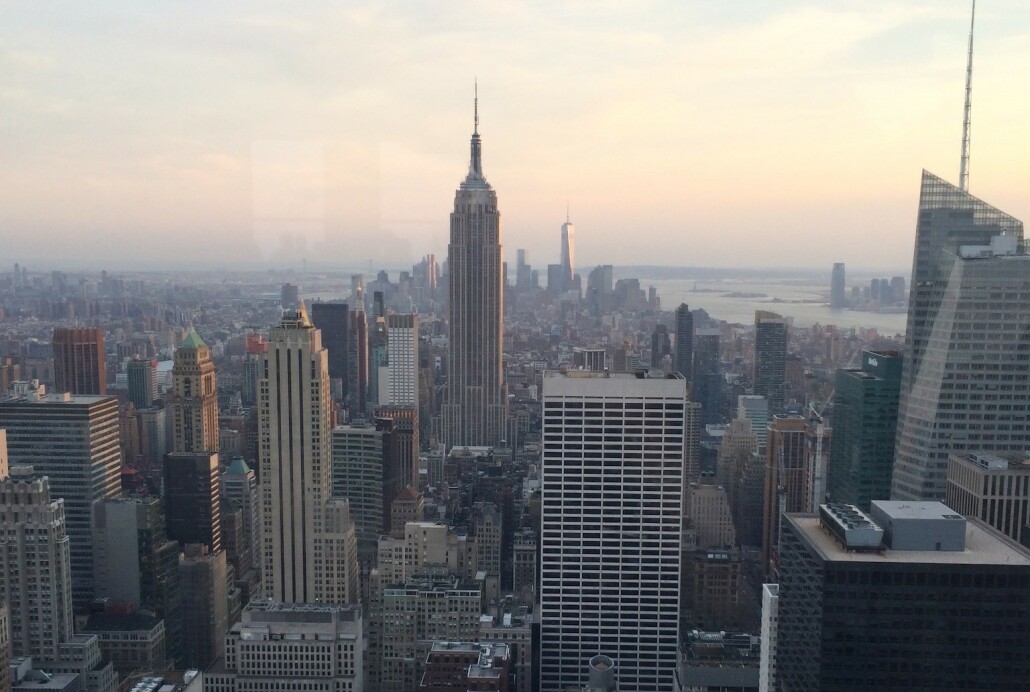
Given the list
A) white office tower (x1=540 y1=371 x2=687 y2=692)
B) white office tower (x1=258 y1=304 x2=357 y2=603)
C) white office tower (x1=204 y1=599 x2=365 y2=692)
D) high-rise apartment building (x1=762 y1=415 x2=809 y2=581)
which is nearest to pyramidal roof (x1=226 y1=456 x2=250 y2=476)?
white office tower (x1=258 y1=304 x2=357 y2=603)

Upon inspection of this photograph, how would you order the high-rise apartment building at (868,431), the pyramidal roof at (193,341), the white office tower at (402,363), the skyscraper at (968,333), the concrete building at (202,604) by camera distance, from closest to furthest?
the skyscraper at (968,333)
the high-rise apartment building at (868,431)
the concrete building at (202,604)
the pyramidal roof at (193,341)
the white office tower at (402,363)

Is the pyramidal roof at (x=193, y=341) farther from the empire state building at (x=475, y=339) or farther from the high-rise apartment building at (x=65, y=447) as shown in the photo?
the empire state building at (x=475, y=339)

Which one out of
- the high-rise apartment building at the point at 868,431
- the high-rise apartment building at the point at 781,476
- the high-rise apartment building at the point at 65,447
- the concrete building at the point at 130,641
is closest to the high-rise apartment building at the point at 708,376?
the high-rise apartment building at the point at 781,476

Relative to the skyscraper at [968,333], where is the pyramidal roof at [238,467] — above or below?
below

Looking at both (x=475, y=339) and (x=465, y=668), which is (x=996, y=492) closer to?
(x=465, y=668)

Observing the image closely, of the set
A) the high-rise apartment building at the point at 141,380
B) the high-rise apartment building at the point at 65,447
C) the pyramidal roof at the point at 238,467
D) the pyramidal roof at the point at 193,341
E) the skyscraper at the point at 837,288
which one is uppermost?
the skyscraper at the point at 837,288

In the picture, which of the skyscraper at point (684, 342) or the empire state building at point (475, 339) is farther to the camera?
the empire state building at point (475, 339)
